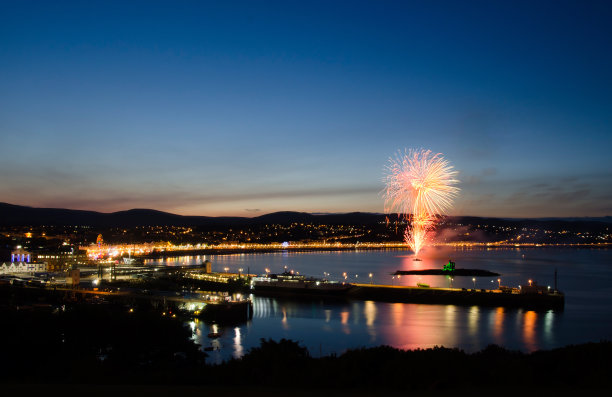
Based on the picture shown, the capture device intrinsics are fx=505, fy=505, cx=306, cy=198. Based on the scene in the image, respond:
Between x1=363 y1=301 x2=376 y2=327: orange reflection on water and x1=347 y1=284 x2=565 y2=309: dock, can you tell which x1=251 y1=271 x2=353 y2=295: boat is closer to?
x1=347 y1=284 x2=565 y2=309: dock

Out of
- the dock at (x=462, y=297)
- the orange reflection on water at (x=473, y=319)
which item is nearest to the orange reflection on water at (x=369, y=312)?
the dock at (x=462, y=297)

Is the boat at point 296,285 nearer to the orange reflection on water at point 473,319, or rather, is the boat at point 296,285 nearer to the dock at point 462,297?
the dock at point 462,297

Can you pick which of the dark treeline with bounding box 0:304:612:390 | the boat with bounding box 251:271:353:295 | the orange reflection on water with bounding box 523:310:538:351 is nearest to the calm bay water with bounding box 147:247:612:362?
the orange reflection on water with bounding box 523:310:538:351

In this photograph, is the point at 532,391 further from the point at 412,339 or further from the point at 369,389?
the point at 412,339

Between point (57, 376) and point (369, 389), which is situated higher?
point (369, 389)

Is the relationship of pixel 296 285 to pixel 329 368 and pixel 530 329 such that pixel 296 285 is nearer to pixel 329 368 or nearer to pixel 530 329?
pixel 530 329

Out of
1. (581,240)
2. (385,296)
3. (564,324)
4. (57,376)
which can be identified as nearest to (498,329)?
(564,324)

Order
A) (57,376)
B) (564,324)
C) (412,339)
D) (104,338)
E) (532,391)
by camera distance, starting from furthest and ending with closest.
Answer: (564,324) → (412,339) → (104,338) → (57,376) → (532,391)
